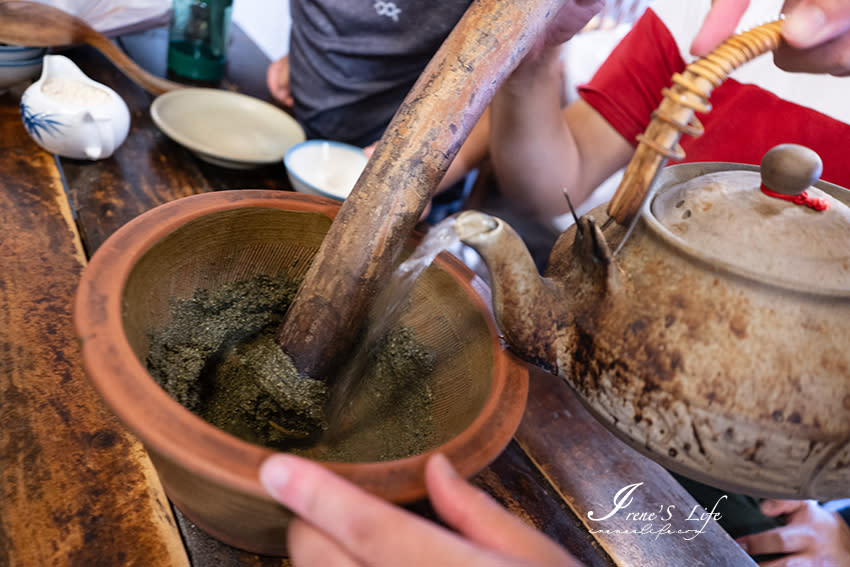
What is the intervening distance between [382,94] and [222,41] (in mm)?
461

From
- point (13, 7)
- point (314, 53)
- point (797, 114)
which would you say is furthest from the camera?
point (314, 53)

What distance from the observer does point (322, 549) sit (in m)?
0.43

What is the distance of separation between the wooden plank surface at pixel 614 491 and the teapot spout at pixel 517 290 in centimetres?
13

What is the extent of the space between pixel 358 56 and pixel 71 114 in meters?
0.74

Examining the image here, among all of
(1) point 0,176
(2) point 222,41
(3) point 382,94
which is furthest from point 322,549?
(2) point 222,41

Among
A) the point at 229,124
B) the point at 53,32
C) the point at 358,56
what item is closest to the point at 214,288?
the point at 229,124

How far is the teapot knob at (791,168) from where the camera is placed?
1.86ft

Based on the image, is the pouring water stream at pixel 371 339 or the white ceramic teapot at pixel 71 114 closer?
the pouring water stream at pixel 371 339

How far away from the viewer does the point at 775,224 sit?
0.58m

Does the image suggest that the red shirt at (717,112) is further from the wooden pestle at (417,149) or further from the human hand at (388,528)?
the human hand at (388,528)

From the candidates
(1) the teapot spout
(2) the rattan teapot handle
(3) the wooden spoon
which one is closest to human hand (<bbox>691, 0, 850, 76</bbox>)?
(2) the rattan teapot handle

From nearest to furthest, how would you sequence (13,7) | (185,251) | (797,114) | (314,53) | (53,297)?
(185,251) < (53,297) < (13,7) < (797,114) < (314,53)

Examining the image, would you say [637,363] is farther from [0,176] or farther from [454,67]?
[0,176]

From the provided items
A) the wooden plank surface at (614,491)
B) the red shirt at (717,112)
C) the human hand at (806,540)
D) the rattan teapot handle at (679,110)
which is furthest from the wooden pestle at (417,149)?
the human hand at (806,540)
